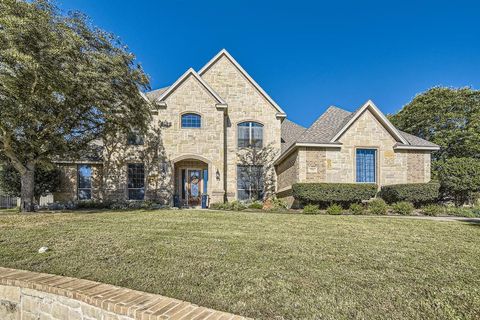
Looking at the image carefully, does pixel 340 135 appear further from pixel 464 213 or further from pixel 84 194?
pixel 84 194

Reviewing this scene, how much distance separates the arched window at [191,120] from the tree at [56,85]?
2778mm

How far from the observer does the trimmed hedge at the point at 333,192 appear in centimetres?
1288

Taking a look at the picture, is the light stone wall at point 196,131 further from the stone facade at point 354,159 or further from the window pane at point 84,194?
the window pane at point 84,194

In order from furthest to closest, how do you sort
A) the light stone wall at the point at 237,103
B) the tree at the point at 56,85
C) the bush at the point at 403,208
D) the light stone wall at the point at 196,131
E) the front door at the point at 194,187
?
the light stone wall at the point at 237,103 → the front door at the point at 194,187 → the light stone wall at the point at 196,131 → the bush at the point at 403,208 → the tree at the point at 56,85

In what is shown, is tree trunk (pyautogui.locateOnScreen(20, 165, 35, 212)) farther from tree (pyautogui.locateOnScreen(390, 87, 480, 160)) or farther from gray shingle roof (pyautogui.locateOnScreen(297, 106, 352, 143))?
tree (pyautogui.locateOnScreen(390, 87, 480, 160))

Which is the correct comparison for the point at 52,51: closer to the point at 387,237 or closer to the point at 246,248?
the point at 246,248

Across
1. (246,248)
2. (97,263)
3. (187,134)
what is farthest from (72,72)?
(246,248)

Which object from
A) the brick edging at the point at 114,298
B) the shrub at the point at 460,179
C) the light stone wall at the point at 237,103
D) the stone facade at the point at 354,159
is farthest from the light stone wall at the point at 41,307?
the shrub at the point at 460,179

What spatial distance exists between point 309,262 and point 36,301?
410 cm

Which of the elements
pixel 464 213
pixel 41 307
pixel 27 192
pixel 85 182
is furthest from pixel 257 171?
pixel 41 307

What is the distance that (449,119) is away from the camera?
26.2m

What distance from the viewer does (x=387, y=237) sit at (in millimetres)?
6562

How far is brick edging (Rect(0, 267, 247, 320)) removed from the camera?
2637 mm

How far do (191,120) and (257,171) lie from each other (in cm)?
567
